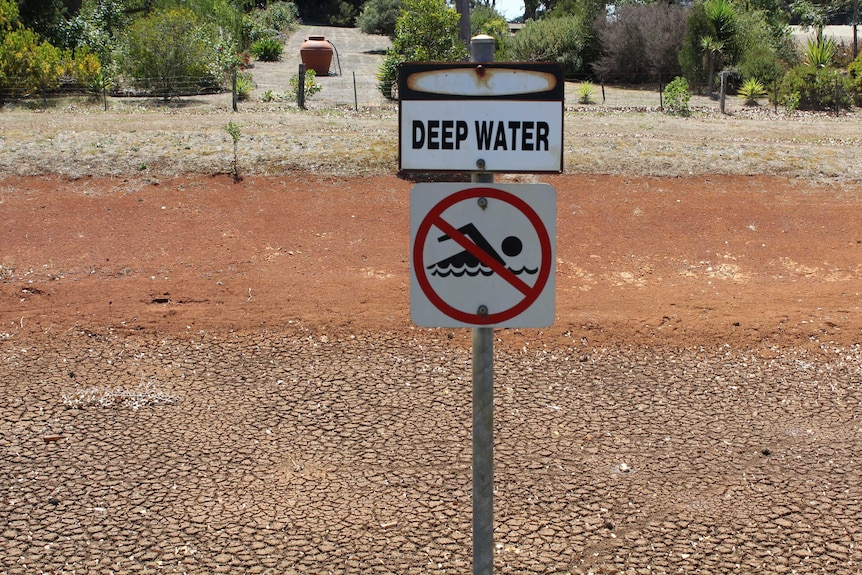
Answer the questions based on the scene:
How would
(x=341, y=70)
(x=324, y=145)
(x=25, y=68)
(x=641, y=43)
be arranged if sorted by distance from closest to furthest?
(x=324, y=145), (x=25, y=68), (x=641, y=43), (x=341, y=70)

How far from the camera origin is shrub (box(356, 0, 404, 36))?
1770 inches

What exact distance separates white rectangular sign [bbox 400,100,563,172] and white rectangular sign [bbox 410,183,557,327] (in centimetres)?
10

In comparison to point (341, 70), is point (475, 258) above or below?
below

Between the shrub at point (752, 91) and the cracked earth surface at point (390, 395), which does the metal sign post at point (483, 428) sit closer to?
the cracked earth surface at point (390, 395)

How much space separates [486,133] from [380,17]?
45.0 meters

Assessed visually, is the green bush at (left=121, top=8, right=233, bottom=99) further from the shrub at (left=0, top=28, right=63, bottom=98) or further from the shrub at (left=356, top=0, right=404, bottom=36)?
the shrub at (left=356, top=0, right=404, bottom=36)

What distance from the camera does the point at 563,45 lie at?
32750 millimetres

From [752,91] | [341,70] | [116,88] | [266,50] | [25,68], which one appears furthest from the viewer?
[266,50]

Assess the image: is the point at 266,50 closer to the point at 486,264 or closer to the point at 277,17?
the point at 277,17

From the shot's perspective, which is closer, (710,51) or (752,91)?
(752,91)

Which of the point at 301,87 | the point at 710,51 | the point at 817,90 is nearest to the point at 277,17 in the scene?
the point at 710,51

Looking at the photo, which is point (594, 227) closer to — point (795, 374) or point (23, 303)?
point (795, 374)

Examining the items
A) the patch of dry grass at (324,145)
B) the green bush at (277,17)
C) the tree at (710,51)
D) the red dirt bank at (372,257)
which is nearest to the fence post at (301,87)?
the patch of dry grass at (324,145)

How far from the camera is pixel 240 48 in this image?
119 feet
